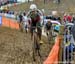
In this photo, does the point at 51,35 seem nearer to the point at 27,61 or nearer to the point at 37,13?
the point at 37,13

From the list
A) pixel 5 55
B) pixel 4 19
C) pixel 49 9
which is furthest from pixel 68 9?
pixel 5 55

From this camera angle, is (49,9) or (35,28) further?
(49,9)

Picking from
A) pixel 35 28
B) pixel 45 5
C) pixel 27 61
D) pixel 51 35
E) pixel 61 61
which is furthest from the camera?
pixel 45 5

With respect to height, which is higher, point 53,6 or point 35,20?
point 35,20

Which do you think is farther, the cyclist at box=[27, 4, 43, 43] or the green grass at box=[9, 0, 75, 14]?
the green grass at box=[9, 0, 75, 14]

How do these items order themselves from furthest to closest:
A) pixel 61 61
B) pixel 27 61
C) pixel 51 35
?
1. pixel 51 35
2. pixel 27 61
3. pixel 61 61

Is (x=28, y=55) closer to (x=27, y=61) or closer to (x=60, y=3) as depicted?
(x=27, y=61)

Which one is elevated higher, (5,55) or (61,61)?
(61,61)

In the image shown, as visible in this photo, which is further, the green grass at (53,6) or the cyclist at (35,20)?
the green grass at (53,6)

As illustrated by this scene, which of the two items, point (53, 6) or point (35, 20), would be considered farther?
point (53, 6)

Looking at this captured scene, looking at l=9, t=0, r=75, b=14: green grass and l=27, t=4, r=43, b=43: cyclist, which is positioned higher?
l=27, t=4, r=43, b=43: cyclist

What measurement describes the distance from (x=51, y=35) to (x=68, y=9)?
30.5m

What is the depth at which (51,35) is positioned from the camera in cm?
2088

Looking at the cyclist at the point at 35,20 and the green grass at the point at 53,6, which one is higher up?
the cyclist at the point at 35,20
